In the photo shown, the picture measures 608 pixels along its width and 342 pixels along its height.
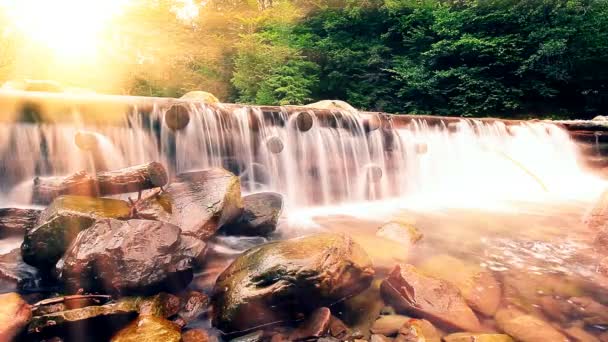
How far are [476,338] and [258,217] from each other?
3.08 metres

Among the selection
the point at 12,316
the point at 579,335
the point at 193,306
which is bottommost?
the point at 579,335

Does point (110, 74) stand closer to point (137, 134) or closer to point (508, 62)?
point (137, 134)

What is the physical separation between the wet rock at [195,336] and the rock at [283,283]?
134 mm

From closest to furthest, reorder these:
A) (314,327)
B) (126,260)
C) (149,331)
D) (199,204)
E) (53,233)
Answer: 1. (149,331)
2. (314,327)
3. (126,260)
4. (53,233)
5. (199,204)

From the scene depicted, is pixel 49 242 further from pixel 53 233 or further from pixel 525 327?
pixel 525 327

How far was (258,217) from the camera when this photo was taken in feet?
15.9

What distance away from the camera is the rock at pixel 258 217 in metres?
4.69

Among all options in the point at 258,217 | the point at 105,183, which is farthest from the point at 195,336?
the point at 105,183

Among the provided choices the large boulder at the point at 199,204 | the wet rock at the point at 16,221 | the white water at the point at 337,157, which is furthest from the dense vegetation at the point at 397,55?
the wet rock at the point at 16,221

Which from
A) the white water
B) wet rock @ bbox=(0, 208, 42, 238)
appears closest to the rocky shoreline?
wet rock @ bbox=(0, 208, 42, 238)

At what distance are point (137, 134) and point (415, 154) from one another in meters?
6.88

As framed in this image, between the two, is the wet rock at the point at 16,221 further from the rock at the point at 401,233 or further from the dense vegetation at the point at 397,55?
the dense vegetation at the point at 397,55

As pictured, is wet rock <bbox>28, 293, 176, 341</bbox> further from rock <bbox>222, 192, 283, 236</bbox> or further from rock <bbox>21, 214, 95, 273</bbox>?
rock <bbox>222, 192, 283, 236</bbox>

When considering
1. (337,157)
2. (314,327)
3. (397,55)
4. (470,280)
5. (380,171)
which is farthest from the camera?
(397,55)
